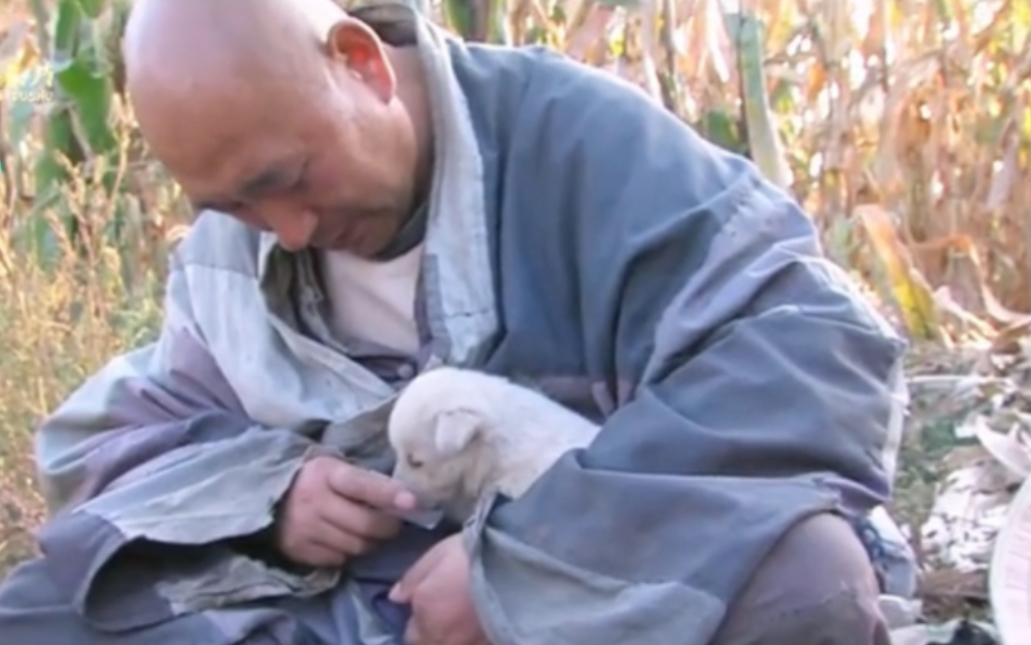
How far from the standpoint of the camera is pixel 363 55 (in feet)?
9.16

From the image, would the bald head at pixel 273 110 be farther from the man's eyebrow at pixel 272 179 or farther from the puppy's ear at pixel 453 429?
the puppy's ear at pixel 453 429

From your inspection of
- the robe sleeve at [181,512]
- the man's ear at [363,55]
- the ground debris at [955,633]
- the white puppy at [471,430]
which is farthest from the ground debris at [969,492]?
the man's ear at [363,55]

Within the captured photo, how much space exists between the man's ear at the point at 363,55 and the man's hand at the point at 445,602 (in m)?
0.59

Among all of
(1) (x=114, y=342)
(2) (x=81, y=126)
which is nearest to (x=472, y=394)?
(1) (x=114, y=342)

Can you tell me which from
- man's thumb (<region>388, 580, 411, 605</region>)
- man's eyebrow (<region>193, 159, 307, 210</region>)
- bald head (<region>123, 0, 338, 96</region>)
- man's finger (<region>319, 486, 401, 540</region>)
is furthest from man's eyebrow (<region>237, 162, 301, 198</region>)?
man's thumb (<region>388, 580, 411, 605</region>)

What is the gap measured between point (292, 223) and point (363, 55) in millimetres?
236

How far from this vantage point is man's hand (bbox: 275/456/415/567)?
8.89 ft

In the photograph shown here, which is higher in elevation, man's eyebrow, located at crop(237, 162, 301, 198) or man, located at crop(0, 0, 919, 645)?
man's eyebrow, located at crop(237, 162, 301, 198)

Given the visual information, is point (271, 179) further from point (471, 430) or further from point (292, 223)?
point (471, 430)

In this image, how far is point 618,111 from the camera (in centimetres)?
281

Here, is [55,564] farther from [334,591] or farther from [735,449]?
[735,449]

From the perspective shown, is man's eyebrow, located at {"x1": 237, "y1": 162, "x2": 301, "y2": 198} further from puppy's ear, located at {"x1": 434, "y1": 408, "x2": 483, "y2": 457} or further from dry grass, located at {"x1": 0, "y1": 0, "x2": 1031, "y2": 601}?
dry grass, located at {"x1": 0, "y1": 0, "x2": 1031, "y2": 601}

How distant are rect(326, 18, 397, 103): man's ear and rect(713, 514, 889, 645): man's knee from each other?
810 mm

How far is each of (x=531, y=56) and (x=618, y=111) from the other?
0.18 m
